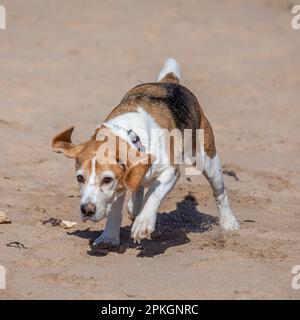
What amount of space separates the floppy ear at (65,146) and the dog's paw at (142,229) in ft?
2.50

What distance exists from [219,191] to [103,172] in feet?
7.79

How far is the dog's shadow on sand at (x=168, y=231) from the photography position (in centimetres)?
809

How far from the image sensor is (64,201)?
945 cm

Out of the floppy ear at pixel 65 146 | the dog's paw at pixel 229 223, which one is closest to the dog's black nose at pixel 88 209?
the floppy ear at pixel 65 146

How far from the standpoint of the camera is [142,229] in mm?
7500

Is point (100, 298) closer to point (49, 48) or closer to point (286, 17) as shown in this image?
point (49, 48)

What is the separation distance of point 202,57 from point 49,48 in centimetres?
263

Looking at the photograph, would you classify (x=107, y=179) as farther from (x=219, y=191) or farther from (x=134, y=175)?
(x=219, y=191)

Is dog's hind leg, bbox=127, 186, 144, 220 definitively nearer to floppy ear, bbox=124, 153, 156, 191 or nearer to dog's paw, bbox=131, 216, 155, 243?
dog's paw, bbox=131, 216, 155, 243

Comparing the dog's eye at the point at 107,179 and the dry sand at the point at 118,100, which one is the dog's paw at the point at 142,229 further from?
the dog's eye at the point at 107,179

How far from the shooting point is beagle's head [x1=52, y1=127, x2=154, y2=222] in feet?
23.2

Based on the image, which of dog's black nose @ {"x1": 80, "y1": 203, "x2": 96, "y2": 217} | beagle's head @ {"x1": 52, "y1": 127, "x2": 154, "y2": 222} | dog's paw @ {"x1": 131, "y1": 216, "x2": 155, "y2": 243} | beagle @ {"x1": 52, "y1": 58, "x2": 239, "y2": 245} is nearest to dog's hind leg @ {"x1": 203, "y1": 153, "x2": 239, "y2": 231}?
beagle @ {"x1": 52, "y1": 58, "x2": 239, "y2": 245}

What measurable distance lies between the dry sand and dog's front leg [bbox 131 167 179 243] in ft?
1.05

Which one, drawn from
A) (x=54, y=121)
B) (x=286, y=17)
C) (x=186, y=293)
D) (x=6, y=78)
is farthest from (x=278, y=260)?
(x=286, y=17)
